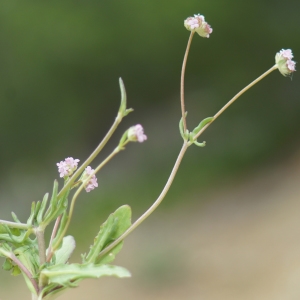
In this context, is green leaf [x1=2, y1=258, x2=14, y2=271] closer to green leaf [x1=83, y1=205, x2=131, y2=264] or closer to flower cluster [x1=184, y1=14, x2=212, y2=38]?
green leaf [x1=83, y1=205, x2=131, y2=264]

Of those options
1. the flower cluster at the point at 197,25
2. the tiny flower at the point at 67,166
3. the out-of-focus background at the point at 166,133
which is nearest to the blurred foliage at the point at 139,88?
the out-of-focus background at the point at 166,133

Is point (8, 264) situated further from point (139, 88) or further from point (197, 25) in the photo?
point (139, 88)

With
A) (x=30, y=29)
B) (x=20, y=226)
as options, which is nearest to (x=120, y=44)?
(x=30, y=29)

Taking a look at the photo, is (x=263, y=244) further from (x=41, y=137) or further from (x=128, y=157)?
(x=41, y=137)

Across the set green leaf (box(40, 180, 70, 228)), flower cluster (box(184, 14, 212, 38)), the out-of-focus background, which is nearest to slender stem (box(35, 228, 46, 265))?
green leaf (box(40, 180, 70, 228))

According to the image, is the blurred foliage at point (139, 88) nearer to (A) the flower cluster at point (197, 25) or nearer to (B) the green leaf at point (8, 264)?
(A) the flower cluster at point (197, 25)

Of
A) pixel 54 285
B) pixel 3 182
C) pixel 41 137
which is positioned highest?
pixel 41 137

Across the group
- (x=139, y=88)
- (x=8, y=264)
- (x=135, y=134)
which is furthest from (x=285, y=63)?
(x=139, y=88)
